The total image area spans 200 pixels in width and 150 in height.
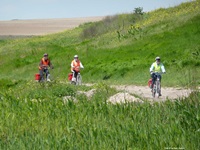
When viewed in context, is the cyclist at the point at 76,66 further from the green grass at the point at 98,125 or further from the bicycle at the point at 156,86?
the green grass at the point at 98,125

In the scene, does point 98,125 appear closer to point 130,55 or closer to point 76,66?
point 76,66

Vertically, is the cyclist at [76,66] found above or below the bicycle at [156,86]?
above

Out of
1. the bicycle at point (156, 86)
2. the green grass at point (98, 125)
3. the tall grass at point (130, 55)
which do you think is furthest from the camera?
the tall grass at point (130, 55)

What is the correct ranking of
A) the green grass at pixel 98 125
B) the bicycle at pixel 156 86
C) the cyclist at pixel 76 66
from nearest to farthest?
the green grass at pixel 98 125, the bicycle at pixel 156 86, the cyclist at pixel 76 66

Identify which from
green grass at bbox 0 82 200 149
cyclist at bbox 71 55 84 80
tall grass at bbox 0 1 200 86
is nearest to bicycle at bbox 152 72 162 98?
tall grass at bbox 0 1 200 86

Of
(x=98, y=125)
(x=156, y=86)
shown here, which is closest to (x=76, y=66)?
(x=156, y=86)

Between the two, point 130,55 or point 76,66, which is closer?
point 76,66

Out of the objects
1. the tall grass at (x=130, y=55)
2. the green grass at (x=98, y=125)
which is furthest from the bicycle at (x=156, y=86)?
the green grass at (x=98, y=125)

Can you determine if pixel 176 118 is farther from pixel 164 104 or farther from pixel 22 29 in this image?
pixel 22 29

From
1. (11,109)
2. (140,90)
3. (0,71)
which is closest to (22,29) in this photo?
(0,71)

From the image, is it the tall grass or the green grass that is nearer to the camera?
the green grass

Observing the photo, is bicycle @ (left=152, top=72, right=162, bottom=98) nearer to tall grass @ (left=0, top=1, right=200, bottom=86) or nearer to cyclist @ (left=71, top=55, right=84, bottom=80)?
tall grass @ (left=0, top=1, right=200, bottom=86)

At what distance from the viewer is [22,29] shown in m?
139

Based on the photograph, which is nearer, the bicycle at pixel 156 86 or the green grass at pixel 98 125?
the green grass at pixel 98 125
